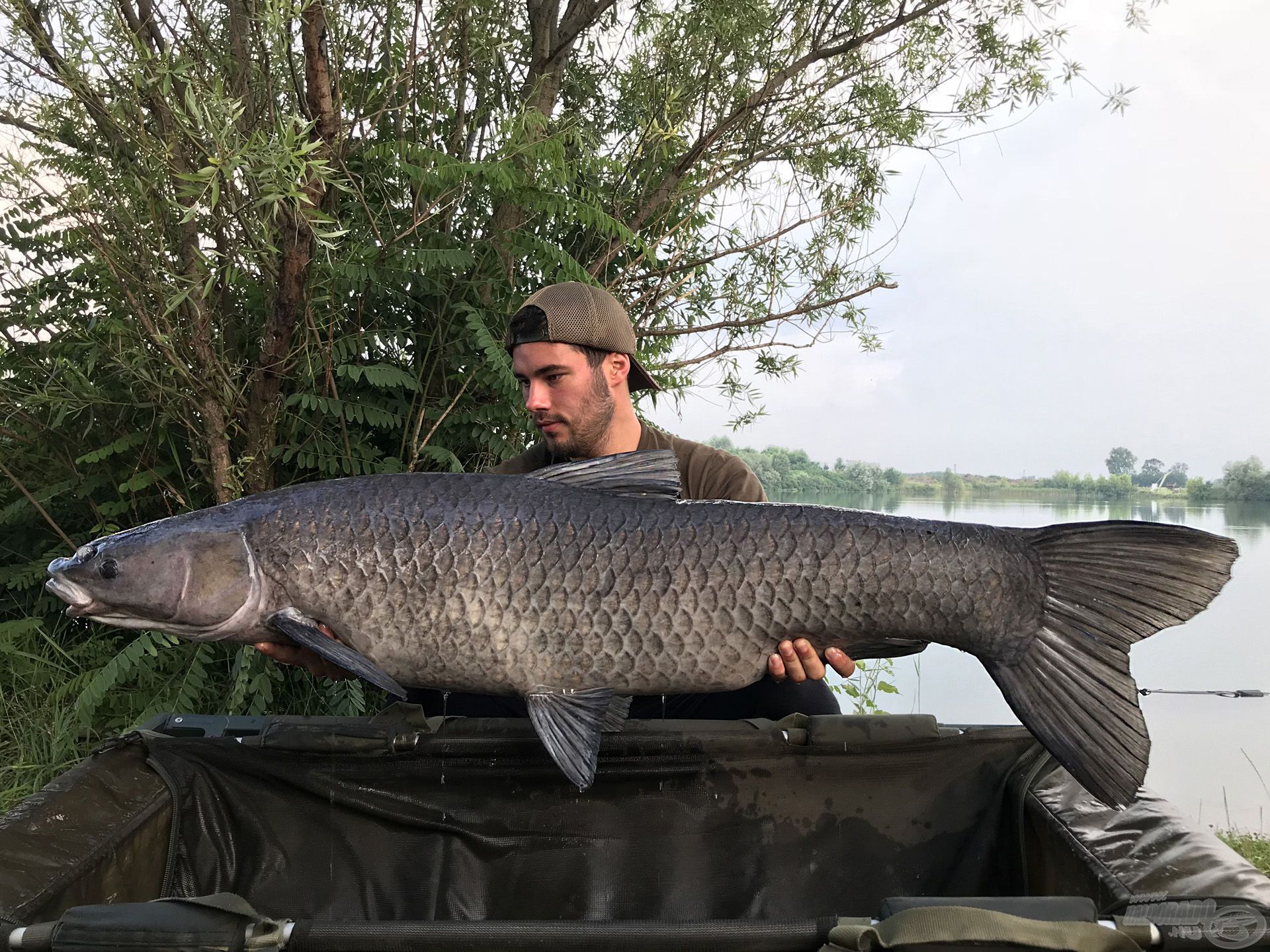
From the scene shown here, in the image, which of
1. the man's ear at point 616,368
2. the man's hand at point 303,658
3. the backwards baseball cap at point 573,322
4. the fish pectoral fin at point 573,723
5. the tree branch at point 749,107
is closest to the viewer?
the fish pectoral fin at point 573,723

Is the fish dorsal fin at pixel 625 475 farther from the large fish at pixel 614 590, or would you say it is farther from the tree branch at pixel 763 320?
the tree branch at pixel 763 320

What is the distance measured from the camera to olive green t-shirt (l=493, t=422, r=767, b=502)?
2479mm

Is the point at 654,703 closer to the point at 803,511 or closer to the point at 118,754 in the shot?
the point at 803,511

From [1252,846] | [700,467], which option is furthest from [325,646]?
[1252,846]

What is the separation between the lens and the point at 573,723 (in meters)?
1.56

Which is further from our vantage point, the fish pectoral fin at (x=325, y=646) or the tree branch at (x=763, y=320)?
the tree branch at (x=763, y=320)

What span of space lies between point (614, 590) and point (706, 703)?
73 cm

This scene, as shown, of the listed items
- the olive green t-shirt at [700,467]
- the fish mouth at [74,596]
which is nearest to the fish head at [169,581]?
the fish mouth at [74,596]

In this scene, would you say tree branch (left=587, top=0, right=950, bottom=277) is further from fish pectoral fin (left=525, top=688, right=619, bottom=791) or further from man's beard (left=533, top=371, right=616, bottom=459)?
fish pectoral fin (left=525, top=688, right=619, bottom=791)

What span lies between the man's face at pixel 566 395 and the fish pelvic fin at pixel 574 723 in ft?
2.94

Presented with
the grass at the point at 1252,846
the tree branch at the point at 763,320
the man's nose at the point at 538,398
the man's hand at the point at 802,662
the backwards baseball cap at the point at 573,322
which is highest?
the tree branch at the point at 763,320

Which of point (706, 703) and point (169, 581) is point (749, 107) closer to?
point (706, 703)

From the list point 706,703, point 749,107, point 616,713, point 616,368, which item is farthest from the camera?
point 749,107

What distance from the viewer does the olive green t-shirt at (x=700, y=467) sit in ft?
8.13
